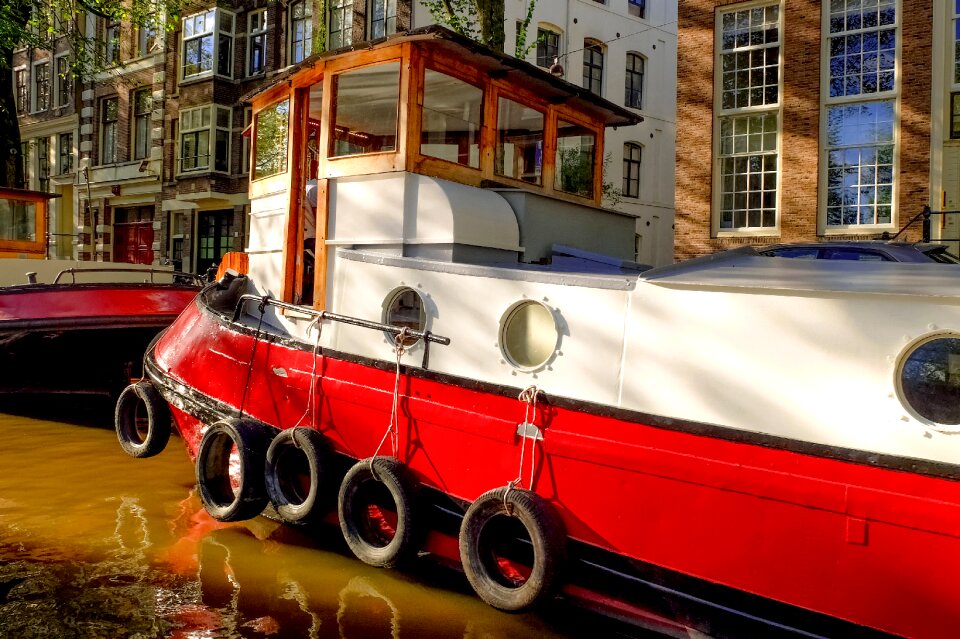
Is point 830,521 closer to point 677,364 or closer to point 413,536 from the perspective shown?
point 677,364

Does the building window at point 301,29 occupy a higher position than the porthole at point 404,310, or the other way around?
the building window at point 301,29

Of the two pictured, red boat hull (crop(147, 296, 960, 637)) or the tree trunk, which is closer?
red boat hull (crop(147, 296, 960, 637))

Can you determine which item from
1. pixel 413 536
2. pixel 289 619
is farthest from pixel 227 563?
pixel 413 536

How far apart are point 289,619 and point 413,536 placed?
27.8 inches

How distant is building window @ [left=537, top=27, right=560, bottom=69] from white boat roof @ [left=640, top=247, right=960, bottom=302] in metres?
17.9

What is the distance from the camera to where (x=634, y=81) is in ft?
74.5

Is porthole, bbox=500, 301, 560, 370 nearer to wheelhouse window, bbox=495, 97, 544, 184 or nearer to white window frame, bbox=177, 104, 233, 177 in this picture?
wheelhouse window, bbox=495, 97, 544, 184

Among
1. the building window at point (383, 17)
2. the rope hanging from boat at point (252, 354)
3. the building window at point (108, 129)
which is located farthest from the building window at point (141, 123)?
the rope hanging from boat at point (252, 354)

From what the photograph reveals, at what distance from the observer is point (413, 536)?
13.0 ft

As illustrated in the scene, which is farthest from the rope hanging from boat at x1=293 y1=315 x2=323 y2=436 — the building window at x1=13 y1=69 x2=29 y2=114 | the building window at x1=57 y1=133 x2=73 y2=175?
the building window at x1=13 y1=69 x2=29 y2=114

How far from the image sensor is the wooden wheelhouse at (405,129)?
15.5 feet

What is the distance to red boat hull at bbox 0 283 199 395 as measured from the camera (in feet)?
26.3

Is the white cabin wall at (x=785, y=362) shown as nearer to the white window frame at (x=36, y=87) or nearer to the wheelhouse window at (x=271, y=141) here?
the wheelhouse window at (x=271, y=141)

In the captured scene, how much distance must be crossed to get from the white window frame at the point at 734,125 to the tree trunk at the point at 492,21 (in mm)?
4419
